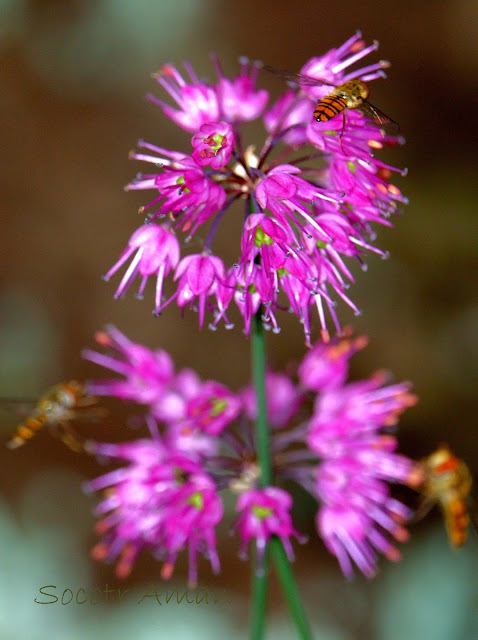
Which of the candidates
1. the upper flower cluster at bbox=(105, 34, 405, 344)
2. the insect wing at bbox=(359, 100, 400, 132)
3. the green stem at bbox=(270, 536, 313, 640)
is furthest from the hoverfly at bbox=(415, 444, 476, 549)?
the insect wing at bbox=(359, 100, 400, 132)

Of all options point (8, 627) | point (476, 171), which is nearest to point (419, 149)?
point (476, 171)

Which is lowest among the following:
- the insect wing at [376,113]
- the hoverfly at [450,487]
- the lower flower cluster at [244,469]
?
the hoverfly at [450,487]

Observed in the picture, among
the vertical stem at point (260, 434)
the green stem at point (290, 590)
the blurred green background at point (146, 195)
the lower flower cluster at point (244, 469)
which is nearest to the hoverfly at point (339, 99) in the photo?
the vertical stem at point (260, 434)

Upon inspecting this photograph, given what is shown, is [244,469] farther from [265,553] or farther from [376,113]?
[376,113]

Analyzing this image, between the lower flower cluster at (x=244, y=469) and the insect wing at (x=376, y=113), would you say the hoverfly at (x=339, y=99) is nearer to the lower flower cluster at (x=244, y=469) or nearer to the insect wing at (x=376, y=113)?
the insect wing at (x=376, y=113)

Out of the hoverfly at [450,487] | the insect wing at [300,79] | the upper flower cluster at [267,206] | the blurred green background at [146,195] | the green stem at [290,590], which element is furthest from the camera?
the blurred green background at [146,195]

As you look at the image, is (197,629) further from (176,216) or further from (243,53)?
(243,53)

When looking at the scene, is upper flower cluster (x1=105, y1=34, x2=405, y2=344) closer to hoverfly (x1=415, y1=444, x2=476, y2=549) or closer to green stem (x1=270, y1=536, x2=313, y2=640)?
green stem (x1=270, y1=536, x2=313, y2=640)
